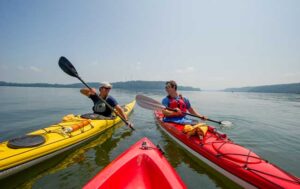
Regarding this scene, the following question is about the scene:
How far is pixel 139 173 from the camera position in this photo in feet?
11.6

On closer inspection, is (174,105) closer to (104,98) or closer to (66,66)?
(104,98)

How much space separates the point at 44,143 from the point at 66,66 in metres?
3.82

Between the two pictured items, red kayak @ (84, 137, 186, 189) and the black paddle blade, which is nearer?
red kayak @ (84, 137, 186, 189)

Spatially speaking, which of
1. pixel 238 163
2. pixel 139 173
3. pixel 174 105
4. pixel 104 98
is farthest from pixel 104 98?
pixel 238 163

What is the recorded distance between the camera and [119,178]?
320 centimetres

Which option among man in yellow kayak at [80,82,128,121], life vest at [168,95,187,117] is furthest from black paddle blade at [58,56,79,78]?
life vest at [168,95,187,117]

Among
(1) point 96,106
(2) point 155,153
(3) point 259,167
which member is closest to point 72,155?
(1) point 96,106

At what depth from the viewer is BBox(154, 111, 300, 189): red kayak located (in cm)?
310

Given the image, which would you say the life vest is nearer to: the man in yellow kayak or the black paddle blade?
the man in yellow kayak

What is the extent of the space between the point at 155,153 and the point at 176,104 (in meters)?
3.29

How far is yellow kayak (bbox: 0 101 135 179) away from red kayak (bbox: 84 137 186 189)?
6.79 ft

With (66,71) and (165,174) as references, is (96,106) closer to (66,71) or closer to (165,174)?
(66,71)

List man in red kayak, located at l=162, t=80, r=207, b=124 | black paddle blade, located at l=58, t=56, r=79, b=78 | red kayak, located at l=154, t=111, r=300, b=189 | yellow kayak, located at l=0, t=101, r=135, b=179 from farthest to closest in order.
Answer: black paddle blade, located at l=58, t=56, r=79, b=78 → man in red kayak, located at l=162, t=80, r=207, b=124 → yellow kayak, located at l=0, t=101, r=135, b=179 → red kayak, located at l=154, t=111, r=300, b=189

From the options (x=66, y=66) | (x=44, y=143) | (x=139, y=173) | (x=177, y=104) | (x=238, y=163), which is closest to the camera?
(x=139, y=173)
